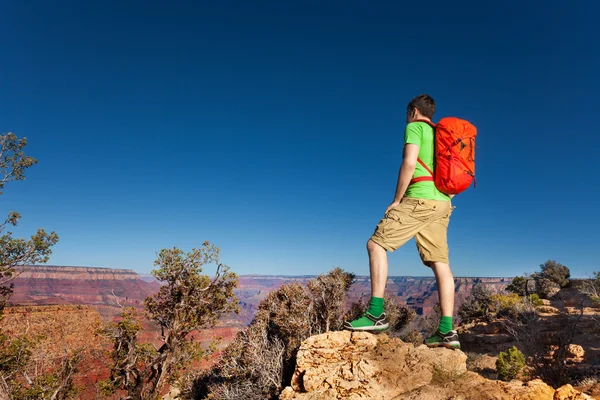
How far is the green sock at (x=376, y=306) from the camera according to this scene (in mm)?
2809

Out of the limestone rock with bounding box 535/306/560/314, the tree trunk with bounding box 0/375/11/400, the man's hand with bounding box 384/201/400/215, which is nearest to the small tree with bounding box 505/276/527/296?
the limestone rock with bounding box 535/306/560/314

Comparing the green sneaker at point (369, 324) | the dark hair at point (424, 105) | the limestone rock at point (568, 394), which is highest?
the dark hair at point (424, 105)

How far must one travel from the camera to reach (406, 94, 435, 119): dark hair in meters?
3.08

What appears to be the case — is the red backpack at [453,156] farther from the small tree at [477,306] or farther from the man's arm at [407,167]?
the small tree at [477,306]

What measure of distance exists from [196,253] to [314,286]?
5.28 metres

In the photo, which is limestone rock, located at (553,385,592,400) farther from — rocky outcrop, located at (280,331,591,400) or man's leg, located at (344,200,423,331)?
man's leg, located at (344,200,423,331)

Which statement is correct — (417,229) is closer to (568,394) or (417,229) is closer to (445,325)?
(445,325)

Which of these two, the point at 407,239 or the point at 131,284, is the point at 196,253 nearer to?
the point at 407,239

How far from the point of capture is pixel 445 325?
9.51 feet

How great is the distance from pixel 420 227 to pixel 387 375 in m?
1.25

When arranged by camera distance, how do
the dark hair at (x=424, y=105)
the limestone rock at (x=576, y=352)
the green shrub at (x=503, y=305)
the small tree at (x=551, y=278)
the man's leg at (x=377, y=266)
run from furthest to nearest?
the small tree at (x=551, y=278), the green shrub at (x=503, y=305), the limestone rock at (x=576, y=352), the dark hair at (x=424, y=105), the man's leg at (x=377, y=266)

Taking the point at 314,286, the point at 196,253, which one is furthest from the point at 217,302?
the point at 314,286

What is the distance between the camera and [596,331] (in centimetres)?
1600

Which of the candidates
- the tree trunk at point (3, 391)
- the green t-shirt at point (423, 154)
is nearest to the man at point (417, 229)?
the green t-shirt at point (423, 154)
